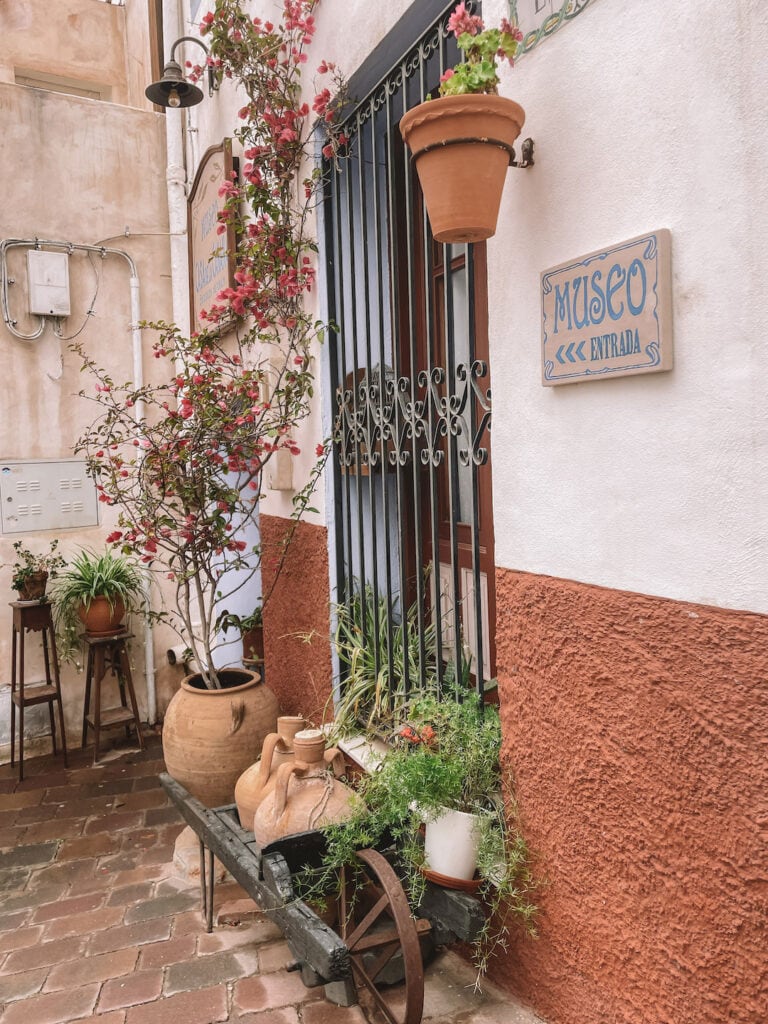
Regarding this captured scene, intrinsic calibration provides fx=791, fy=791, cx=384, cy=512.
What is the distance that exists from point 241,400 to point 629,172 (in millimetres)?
2472

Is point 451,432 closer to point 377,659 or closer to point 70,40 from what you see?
point 377,659

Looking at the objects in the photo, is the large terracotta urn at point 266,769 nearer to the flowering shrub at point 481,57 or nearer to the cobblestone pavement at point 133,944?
the cobblestone pavement at point 133,944

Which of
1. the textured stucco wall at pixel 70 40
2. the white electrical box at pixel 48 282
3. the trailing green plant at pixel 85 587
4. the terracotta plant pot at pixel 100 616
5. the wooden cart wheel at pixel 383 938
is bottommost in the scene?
the wooden cart wheel at pixel 383 938

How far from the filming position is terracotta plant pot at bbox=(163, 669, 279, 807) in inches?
139

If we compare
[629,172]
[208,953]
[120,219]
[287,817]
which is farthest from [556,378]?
[120,219]

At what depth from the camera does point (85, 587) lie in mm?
5391

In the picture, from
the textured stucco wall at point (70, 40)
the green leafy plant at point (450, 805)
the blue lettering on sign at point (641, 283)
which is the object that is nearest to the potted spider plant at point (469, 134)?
the blue lettering on sign at point (641, 283)

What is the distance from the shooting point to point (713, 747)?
1631 millimetres

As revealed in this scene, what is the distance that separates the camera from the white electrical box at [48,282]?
5430 millimetres

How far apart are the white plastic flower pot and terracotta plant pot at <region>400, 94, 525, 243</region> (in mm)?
1613

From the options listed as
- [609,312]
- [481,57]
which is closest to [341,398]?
[481,57]

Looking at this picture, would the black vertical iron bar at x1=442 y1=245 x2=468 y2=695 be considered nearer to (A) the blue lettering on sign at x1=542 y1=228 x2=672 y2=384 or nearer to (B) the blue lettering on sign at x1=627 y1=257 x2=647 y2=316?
(A) the blue lettering on sign at x1=542 y1=228 x2=672 y2=384

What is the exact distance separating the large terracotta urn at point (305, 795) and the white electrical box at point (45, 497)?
11.5 ft

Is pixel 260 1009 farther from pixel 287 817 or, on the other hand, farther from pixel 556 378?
pixel 556 378
